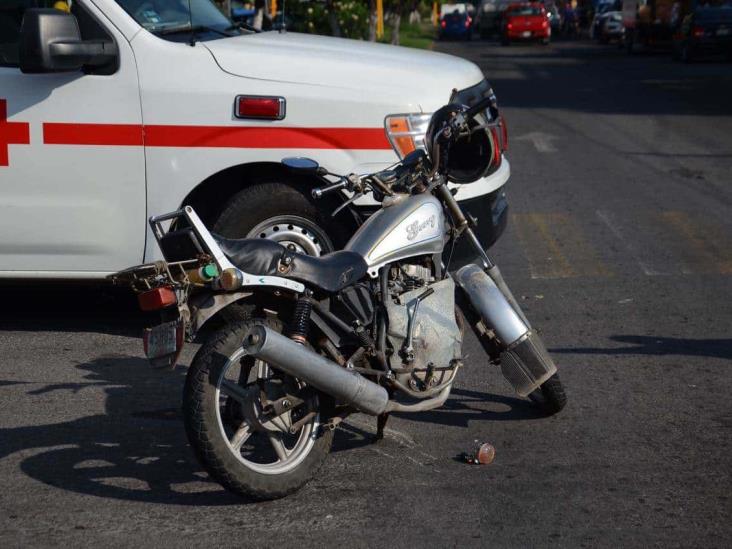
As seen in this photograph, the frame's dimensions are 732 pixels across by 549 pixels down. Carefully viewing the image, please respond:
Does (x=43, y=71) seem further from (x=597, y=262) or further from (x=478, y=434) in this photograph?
(x=597, y=262)

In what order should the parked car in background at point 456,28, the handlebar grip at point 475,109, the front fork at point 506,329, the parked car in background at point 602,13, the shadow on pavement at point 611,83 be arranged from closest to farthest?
1. the handlebar grip at point 475,109
2. the front fork at point 506,329
3. the shadow on pavement at point 611,83
4. the parked car in background at point 602,13
5. the parked car in background at point 456,28

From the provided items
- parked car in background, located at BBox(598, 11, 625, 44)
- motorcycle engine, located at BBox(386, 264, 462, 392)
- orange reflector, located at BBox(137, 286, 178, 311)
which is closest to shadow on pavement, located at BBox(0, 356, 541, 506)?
motorcycle engine, located at BBox(386, 264, 462, 392)

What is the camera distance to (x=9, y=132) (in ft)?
21.5

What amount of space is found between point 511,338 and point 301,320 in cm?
109

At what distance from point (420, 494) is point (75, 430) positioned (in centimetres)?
168

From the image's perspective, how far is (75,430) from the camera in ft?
18.0

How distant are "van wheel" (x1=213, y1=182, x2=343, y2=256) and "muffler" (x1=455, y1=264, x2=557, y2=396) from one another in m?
1.48

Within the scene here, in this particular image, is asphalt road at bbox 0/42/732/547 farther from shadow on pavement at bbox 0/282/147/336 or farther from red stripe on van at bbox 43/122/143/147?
red stripe on van at bbox 43/122/143/147

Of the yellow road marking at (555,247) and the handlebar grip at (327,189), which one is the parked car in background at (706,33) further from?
the handlebar grip at (327,189)

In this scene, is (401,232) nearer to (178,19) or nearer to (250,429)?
(250,429)

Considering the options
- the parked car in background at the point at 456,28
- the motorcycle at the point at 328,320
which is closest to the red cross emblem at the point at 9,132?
the motorcycle at the point at 328,320

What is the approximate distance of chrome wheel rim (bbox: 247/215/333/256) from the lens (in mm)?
6684

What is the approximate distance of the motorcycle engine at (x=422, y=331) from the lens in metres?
4.95

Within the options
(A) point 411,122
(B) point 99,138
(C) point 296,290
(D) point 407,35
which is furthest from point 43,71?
(D) point 407,35
